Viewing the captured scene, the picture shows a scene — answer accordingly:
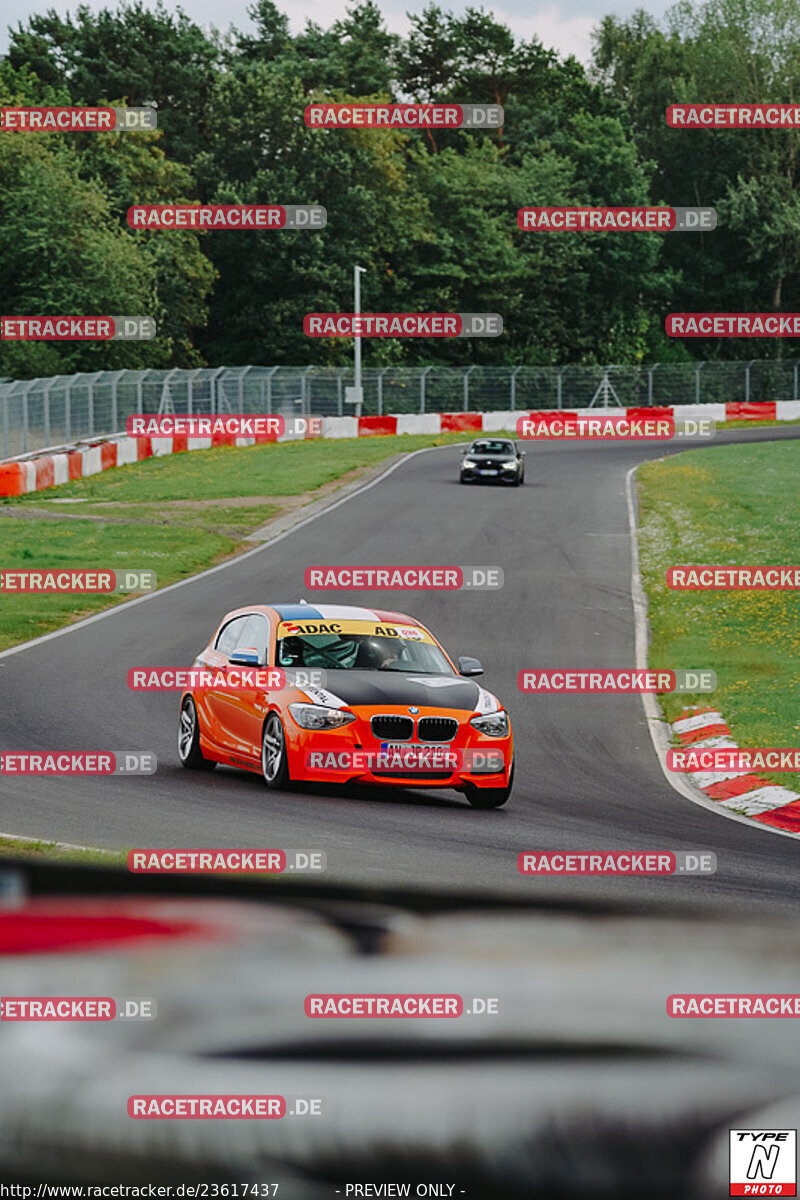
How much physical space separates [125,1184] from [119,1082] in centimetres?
73

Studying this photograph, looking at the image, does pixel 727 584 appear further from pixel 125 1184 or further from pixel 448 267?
pixel 448 267

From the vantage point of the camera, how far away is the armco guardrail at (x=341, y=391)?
1860 inches

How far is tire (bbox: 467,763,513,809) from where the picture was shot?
42.2 feet

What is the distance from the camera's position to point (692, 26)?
330 ft

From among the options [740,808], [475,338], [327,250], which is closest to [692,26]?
[475,338]

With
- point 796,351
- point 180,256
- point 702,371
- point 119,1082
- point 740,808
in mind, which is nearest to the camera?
point 119,1082

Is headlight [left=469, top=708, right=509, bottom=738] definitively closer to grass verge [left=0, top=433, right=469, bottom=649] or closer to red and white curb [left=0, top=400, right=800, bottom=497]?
grass verge [left=0, top=433, right=469, bottom=649]
